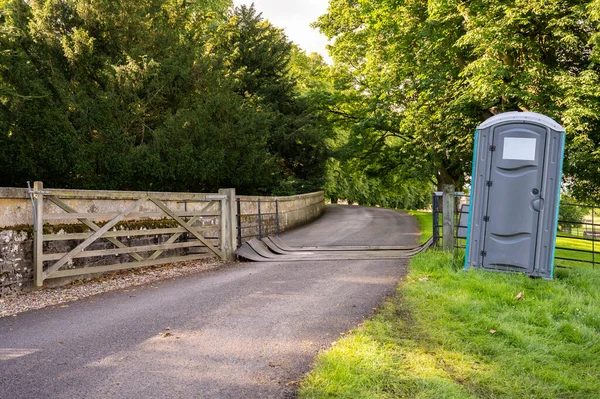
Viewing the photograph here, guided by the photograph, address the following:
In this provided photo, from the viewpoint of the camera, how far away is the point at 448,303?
5328 mm

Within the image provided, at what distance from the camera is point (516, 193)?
22.0 ft

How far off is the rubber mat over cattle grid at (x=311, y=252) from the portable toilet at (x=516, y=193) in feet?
7.57

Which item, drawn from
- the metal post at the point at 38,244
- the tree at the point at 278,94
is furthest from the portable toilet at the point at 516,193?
the tree at the point at 278,94

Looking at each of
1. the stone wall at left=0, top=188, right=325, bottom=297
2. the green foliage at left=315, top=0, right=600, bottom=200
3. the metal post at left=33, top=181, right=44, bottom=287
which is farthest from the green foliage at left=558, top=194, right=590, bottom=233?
the metal post at left=33, top=181, right=44, bottom=287

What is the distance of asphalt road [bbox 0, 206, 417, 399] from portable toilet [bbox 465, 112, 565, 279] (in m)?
1.66

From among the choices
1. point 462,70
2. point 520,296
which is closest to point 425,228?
point 462,70

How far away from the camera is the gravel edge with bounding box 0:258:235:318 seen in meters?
5.91

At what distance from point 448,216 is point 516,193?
1.61 metres

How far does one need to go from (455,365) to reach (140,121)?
12.0 metres

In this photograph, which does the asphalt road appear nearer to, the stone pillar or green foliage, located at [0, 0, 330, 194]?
the stone pillar

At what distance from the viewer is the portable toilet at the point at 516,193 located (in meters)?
6.56

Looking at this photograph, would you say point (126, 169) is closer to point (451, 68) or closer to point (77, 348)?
point (77, 348)

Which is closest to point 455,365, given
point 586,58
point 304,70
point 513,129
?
point 513,129

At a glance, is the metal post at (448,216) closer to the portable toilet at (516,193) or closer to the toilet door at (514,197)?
the portable toilet at (516,193)
